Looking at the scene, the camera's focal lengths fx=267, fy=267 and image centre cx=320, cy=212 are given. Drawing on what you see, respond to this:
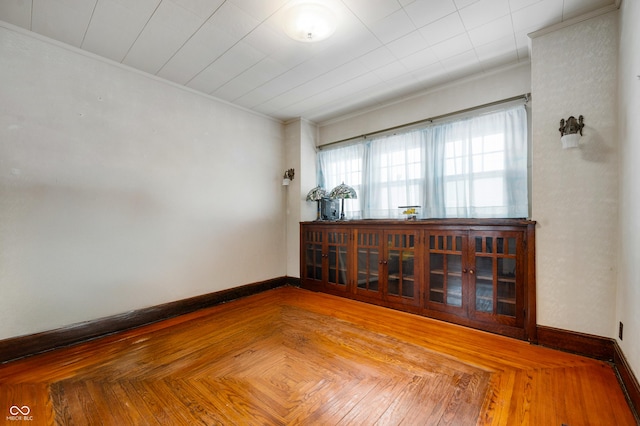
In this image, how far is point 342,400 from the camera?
165cm

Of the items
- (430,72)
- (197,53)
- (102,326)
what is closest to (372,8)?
(430,72)

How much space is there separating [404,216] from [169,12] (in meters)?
3.26

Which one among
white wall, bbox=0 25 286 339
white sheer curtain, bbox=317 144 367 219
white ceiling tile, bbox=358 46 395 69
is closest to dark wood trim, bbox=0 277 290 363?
white wall, bbox=0 25 286 339

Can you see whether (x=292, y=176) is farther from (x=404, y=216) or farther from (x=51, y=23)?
(x=51, y=23)

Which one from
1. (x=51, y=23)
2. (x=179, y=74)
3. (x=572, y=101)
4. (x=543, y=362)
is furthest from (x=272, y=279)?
(x=572, y=101)

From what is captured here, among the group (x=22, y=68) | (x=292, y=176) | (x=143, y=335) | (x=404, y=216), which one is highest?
(x=22, y=68)

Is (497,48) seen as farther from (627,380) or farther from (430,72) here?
(627,380)

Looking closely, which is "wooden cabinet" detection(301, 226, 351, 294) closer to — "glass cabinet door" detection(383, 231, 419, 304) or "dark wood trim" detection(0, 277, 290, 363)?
"glass cabinet door" detection(383, 231, 419, 304)

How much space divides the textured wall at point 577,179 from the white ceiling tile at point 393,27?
119 centimetres

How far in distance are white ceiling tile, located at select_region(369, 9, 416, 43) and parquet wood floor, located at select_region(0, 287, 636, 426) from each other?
277 cm

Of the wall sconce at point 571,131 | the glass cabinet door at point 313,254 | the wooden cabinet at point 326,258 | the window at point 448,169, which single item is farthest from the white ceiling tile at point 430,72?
the glass cabinet door at point 313,254

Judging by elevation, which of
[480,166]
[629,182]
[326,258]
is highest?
[480,166]

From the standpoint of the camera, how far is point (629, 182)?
5.82ft

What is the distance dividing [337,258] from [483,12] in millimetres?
3104
